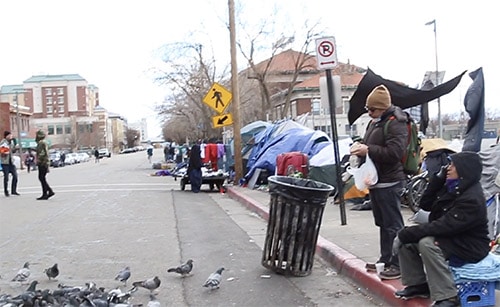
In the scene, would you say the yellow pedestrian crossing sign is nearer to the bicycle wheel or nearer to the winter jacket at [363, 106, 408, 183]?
the bicycle wheel

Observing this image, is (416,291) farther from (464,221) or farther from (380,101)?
(380,101)

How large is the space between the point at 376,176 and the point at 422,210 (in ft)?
1.96

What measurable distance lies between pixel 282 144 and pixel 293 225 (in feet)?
38.7

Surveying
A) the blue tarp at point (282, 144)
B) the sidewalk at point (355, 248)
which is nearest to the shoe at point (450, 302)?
the sidewalk at point (355, 248)

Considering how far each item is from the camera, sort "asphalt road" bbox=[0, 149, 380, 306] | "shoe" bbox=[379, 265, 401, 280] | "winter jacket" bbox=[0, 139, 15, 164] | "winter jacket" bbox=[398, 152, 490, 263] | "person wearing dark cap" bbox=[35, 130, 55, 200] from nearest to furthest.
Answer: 1. "winter jacket" bbox=[398, 152, 490, 263]
2. "shoe" bbox=[379, 265, 401, 280]
3. "asphalt road" bbox=[0, 149, 380, 306]
4. "person wearing dark cap" bbox=[35, 130, 55, 200]
5. "winter jacket" bbox=[0, 139, 15, 164]

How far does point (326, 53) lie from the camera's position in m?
9.45

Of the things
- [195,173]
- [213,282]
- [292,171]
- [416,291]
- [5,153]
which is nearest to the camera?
[416,291]

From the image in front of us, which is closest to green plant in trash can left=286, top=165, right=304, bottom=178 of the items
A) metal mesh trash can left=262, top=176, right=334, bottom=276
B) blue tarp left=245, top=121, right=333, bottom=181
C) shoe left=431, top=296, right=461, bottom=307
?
blue tarp left=245, top=121, right=333, bottom=181

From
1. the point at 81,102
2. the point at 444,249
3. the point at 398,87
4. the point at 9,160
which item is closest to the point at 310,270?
the point at 444,249

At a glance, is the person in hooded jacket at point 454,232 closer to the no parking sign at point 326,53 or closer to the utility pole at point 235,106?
the no parking sign at point 326,53

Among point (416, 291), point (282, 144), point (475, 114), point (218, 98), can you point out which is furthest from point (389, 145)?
point (218, 98)

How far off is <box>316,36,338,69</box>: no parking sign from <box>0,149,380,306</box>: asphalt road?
2980mm

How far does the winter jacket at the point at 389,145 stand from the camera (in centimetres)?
582

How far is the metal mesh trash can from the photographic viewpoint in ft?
21.5
